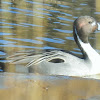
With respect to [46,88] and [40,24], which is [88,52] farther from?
[46,88]

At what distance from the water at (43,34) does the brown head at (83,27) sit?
39cm

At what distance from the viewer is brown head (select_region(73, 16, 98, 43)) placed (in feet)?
23.8

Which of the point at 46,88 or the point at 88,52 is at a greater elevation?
the point at 46,88

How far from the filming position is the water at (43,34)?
3.45 metres

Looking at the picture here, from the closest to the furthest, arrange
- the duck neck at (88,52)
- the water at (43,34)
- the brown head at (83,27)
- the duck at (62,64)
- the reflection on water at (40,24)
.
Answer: the water at (43,34) → the duck at (62,64) → the duck neck at (88,52) → the brown head at (83,27) → the reflection on water at (40,24)

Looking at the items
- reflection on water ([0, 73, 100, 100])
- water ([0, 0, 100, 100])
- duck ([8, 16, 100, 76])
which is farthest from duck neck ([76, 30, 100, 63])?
reflection on water ([0, 73, 100, 100])

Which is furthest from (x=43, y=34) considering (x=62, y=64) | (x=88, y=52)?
(x=62, y=64)

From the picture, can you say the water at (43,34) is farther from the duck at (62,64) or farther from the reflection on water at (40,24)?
the duck at (62,64)

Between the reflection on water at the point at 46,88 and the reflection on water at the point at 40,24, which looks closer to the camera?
the reflection on water at the point at 46,88

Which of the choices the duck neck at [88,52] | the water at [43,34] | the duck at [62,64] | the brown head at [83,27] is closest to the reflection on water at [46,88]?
the water at [43,34]

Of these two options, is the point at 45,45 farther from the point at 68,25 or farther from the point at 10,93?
the point at 10,93

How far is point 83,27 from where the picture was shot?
7281mm

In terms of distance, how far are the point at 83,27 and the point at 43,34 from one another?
1690mm

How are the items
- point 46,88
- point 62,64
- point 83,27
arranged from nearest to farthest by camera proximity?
point 46,88 < point 62,64 < point 83,27
